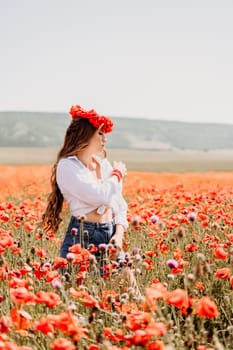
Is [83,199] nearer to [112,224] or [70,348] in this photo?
[112,224]

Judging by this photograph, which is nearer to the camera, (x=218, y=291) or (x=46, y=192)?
(x=218, y=291)

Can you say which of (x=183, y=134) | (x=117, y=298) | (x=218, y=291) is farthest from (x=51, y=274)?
(x=183, y=134)

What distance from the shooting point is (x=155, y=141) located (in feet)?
436

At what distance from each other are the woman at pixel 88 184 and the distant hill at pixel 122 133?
357 ft

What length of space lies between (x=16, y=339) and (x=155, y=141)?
130345 mm

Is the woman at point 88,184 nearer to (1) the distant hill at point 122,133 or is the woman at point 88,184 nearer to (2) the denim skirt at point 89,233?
(2) the denim skirt at point 89,233

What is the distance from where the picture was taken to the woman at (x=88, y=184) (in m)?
4.05

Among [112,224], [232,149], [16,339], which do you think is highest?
[232,149]

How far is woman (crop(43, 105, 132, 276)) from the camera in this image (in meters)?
4.05

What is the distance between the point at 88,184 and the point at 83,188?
0.14ft

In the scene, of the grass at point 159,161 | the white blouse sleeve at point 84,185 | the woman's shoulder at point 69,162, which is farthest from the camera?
the grass at point 159,161

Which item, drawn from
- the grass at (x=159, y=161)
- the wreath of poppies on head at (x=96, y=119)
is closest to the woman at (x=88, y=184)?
the wreath of poppies on head at (x=96, y=119)

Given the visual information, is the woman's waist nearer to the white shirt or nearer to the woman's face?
the white shirt

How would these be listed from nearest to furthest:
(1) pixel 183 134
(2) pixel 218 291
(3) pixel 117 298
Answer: (3) pixel 117 298 < (2) pixel 218 291 < (1) pixel 183 134
